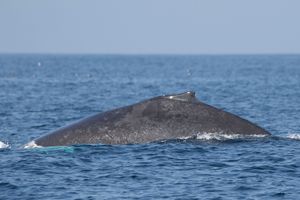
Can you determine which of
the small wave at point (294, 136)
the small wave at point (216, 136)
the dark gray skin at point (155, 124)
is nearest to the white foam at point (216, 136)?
the small wave at point (216, 136)

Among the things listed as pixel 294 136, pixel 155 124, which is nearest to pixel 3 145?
pixel 155 124

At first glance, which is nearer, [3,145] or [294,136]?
[3,145]

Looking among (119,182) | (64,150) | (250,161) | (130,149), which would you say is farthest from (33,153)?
(250,161)

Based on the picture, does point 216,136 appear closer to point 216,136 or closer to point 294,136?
point 216,136

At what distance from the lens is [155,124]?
786 inches

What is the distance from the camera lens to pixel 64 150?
774 inches

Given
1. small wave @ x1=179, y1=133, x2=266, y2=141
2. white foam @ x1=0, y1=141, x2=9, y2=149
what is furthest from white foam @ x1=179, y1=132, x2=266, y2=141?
white foam @ x1=0, y1=141, x2=9, y2=149

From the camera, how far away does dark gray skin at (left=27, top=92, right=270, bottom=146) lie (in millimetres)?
19734

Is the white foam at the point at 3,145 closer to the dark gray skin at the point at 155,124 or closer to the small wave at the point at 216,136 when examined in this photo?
the dark gray skin at the point at 155,124

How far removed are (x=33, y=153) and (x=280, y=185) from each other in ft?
19.8

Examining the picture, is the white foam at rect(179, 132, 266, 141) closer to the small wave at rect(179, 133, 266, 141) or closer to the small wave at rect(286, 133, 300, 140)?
the small wave at rect(179, 133, 266, 141)

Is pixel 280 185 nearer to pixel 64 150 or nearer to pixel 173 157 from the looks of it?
pixel 173 157

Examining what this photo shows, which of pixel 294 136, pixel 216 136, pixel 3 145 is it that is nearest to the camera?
pixel 216 136

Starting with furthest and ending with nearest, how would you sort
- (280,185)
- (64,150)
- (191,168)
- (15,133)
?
(15,133) < (64,150) < (191,168) < (280,185)
